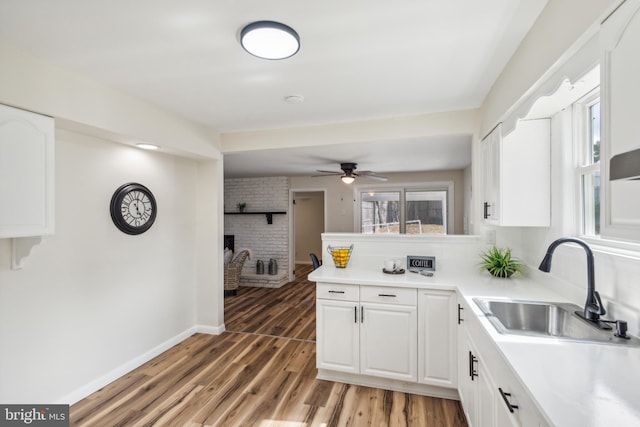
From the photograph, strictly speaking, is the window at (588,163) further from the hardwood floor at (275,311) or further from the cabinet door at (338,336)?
the hardwood floor at (275,311)

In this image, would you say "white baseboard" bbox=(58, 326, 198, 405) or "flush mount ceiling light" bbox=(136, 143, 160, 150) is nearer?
"white baseboard" bbox=(58, 326, 198, 405)

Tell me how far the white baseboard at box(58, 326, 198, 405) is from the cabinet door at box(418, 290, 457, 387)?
2.54 meters

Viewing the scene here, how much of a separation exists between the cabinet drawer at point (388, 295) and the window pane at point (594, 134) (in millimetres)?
1406

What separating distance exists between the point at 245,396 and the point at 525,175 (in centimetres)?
266

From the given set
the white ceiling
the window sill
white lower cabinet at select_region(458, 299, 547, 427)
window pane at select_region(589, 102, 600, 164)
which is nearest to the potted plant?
white lower cabinet at select_region(458, 299, 547, 427)

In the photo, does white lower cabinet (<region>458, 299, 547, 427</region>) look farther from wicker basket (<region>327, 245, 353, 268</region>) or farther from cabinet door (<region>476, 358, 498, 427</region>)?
wicker basket (<region>327, 245, 353, 268</region>)

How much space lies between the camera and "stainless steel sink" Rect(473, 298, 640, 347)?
1532mm

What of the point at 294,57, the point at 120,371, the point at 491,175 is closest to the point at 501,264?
the point at 491,175

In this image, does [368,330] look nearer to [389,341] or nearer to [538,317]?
[389,341]

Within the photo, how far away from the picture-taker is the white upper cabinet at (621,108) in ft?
2.73

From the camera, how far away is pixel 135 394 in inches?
95.4

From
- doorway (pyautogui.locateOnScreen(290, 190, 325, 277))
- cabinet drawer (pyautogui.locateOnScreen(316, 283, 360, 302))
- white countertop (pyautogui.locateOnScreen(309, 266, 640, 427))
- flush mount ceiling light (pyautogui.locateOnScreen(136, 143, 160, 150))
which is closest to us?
white countertop (pyautogui.locateOnScreen(309, 266, 640, 427))

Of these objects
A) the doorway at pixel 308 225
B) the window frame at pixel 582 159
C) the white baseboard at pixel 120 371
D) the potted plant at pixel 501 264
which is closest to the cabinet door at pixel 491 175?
the potted plant at pixel 501 264

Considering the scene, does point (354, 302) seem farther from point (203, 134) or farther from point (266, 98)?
point (203, 134)
